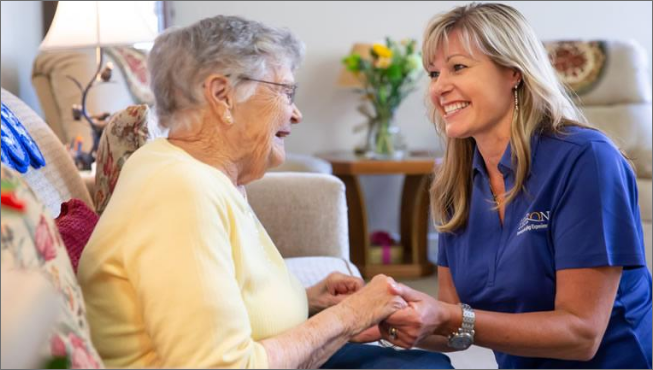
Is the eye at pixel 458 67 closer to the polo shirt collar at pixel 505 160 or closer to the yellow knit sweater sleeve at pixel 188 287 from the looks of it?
the polo shirt collar at pixel 505 160

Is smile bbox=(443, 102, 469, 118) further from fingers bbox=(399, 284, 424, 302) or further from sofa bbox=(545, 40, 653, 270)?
sofa bbox=(545, 40, 653, 270)

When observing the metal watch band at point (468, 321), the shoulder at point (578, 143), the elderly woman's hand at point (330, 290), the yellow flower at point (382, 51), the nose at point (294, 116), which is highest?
the nose at point (294, 116)

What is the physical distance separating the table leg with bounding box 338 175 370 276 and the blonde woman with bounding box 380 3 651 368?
238cm

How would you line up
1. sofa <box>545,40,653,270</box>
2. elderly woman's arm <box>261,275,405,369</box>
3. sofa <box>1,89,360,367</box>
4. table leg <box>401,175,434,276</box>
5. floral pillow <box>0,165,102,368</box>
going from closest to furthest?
floral pillow <box>0,165,102,368</box> → elderly woman's arm <box>261,275,405,369</box> → sofa <box>1,89,360,367</box> → table leg <box>401,175,434,276</box> → sofa <box>545,40,653,270</box>

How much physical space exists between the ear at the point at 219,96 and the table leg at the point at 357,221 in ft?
9.49

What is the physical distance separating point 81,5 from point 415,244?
6.41 ft

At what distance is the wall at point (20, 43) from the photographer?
13.0 feet

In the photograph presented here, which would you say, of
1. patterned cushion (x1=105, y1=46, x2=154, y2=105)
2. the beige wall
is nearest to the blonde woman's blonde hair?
patterned cushion (x1=105, y1=46, x2=154, y2=105)

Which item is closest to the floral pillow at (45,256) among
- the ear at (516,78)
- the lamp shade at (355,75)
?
the ear at (516,78)

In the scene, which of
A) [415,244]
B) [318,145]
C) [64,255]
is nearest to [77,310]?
[64,255]

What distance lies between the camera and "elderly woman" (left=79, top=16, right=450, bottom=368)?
1.22 m

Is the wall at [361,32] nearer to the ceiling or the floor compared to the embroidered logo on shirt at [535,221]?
nearer to the floor

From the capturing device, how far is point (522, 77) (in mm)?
1809

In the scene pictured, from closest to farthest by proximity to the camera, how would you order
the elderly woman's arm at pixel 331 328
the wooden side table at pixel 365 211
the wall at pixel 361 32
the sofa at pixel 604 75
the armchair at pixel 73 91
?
the elderly woman's arm at pixel 331 328
the armchair at pixel 73 91
the wooden side table at pixel 365 211
the sofa at pixel 604 75
the wall at pixel 361 32
